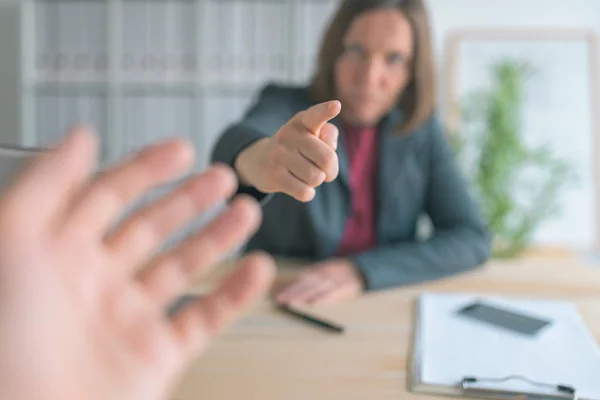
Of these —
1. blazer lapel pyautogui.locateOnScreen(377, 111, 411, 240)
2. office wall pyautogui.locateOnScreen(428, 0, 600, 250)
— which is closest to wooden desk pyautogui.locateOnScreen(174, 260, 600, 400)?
blazer lapel pyautogui.locateOnScreen(377, 111, 411, 240)

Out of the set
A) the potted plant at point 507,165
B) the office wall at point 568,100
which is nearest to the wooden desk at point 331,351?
the potted plant at point 507,165

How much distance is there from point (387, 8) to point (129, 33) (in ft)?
4.70

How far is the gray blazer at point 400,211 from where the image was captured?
1.09m

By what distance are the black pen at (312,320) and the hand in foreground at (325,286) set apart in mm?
29

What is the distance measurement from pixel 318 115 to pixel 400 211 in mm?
839

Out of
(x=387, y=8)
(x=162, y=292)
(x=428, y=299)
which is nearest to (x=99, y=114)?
(x=387, y=8)

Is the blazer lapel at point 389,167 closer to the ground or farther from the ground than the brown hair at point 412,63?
closer to the ground

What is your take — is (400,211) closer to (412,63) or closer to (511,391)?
(412,63)

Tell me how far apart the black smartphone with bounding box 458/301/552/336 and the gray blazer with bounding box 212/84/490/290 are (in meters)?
0.19

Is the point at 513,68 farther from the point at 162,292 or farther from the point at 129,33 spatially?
the point at 162,292

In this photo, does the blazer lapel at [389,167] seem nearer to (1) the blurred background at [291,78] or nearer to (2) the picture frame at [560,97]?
(1) the blurred background at [291,78]

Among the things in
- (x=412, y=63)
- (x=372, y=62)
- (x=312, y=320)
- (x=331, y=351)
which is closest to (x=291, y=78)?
(x=412, y=63)

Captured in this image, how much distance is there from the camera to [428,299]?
92 centimetres

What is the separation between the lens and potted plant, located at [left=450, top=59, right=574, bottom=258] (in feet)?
7.22
